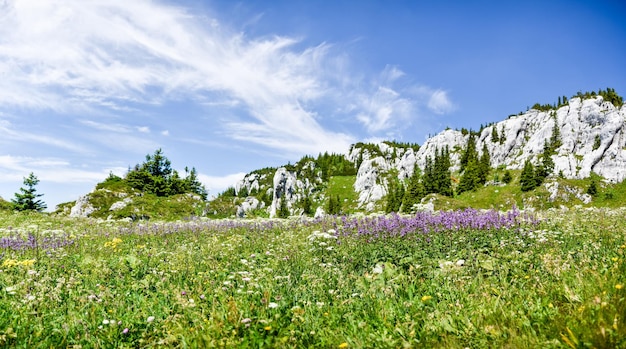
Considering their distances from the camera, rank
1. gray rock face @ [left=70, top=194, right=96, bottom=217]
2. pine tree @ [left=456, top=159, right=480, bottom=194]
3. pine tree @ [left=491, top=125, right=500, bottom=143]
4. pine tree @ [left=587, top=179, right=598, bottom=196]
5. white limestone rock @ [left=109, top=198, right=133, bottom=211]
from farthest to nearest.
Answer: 1. pine tree @ [left=491, top=125, right=500, bottom=143]
2. pine tree @ [left=456, top=159, right=480, bottom=194]
3. pine tree @ [left=587, top=179, right=598, bottom=196]
4. gray rock face @ [left=70, top=194, right=96, bottom=217]
5. white limestone rock @ [left=109, top=198, right=133, bottom=211]

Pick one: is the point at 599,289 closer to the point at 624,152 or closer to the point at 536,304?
the point at 536,304

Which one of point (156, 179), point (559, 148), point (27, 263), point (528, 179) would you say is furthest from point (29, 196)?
point (559, 148)

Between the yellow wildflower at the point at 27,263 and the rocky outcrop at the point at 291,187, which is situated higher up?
the rocky outcrop at the point at 291,187

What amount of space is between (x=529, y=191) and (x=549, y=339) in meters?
74.4

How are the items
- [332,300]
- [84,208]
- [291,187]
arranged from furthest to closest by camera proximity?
1. [291,187]
2. [84,208]
3. [332,300]

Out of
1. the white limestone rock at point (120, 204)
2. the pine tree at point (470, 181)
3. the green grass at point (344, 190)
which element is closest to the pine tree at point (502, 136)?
the pine tree at point (470, 181)

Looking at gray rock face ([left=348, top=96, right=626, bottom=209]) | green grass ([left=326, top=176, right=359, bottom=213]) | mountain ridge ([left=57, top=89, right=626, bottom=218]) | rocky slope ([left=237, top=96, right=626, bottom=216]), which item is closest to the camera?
mountain ridge ([left=57, top=89, right=626, bottom=218])

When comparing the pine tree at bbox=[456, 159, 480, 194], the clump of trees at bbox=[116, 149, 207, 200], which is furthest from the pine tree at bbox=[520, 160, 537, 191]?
the clump of trees at bbox=[116, 149, 207, 200]

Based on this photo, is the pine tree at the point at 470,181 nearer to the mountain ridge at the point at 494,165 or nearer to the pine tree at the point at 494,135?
the mountain ridge at the point at 494,165

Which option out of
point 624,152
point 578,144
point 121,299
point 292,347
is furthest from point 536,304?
point 578,144

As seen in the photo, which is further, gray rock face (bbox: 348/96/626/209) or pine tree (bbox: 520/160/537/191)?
gray rock face (bbox: 348/96/626/209)

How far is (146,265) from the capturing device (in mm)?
7406

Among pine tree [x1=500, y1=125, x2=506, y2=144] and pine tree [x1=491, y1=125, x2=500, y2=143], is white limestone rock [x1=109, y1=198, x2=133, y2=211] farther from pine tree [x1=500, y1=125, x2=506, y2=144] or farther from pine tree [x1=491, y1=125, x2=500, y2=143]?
pine tree [x1=491, y1=125, x2=500, y2=143]

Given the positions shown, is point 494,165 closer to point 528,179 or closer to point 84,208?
point 528,179
